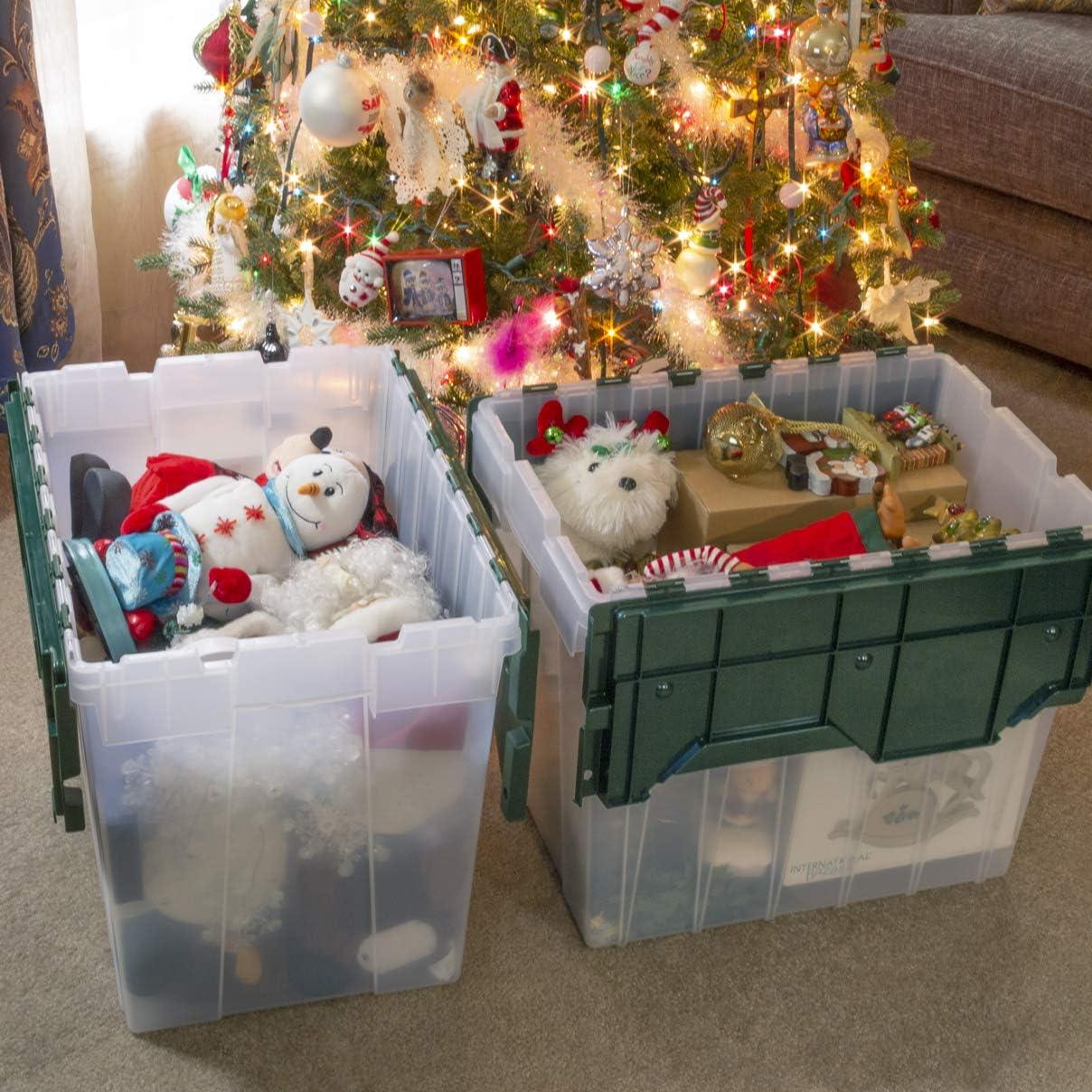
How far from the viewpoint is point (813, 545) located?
1.38 meters

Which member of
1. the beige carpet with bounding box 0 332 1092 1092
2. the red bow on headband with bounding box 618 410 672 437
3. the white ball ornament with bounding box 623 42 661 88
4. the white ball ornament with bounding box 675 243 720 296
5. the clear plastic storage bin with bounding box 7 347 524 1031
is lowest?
the beige carpet with bounding box 0 332 1092 1092

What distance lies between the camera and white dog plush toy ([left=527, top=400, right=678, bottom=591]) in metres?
1.42

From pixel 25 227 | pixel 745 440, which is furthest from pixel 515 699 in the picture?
pixel 25 227

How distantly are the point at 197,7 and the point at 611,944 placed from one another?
159 centimetres

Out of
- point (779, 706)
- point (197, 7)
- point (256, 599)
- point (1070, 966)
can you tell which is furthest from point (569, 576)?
point (197, 7)

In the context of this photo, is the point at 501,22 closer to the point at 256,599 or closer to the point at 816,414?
the point at 816,414

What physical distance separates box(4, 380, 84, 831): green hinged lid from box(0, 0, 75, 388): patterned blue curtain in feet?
2.81

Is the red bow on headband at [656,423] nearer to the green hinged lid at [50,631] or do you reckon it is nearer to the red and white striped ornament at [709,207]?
the red and white striped ornament at [709,207]

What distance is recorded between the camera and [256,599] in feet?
4.51

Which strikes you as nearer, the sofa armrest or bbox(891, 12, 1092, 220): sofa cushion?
bbox(891, 12, 1092, 220): sofa cushion

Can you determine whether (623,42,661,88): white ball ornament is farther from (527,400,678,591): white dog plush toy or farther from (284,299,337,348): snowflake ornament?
(284,299,337,348): snowflake ornament

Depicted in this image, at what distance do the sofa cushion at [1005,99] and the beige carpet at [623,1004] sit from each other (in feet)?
4.02

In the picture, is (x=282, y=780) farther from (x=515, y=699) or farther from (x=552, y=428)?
(x=552, y=428)

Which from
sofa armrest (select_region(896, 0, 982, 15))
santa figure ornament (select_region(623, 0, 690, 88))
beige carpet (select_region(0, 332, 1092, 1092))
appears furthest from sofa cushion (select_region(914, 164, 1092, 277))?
beige carpet (select_region(0, 332, 1092, 1092))
